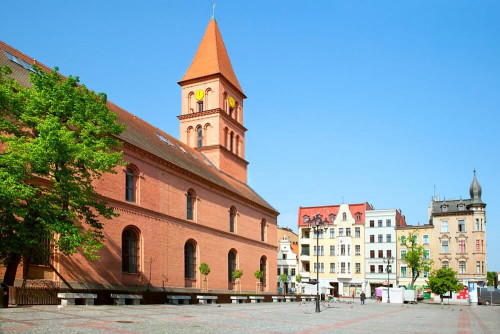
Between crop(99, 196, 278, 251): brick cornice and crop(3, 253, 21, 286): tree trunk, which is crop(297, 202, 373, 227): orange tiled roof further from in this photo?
crop(3, 253, 21, 286): tree trunk

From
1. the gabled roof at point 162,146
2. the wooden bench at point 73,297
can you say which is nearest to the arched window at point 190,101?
the gabled roof at point 162,146

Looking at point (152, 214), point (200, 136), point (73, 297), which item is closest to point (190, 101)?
point (200, 136)

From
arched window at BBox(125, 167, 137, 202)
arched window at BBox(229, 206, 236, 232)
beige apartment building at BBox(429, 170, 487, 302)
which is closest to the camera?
arched window at BBox(125, 167, 137, 202)

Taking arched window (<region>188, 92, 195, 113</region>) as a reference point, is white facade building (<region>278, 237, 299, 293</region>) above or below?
below

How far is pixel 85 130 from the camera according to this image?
2284cm

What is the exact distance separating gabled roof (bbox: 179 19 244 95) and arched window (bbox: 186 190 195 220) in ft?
60.4

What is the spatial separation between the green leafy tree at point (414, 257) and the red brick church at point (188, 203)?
21832mm

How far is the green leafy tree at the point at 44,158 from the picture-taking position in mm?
20328

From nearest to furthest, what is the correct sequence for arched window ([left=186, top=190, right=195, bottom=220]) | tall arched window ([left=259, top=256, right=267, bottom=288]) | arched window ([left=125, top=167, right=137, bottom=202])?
arched window ([left=125, top=167, right=137, bottom=202]), arched window ([left=186, top=190, right=195, bottom=220]), tall arched window ([left=259, top=256, right=267, bottom=288])

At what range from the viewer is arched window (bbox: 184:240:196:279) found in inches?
1554

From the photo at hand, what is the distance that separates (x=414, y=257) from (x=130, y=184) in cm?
4600

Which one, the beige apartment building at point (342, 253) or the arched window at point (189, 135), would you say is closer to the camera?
the arched window at point (189, 135)

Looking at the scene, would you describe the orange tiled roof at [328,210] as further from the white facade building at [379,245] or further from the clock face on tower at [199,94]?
the clock face on tower at [199,94]

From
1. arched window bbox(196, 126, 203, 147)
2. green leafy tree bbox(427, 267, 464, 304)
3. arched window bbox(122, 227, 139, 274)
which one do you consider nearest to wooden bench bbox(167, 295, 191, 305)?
arched window bbox(122, 227, 139, 274)
